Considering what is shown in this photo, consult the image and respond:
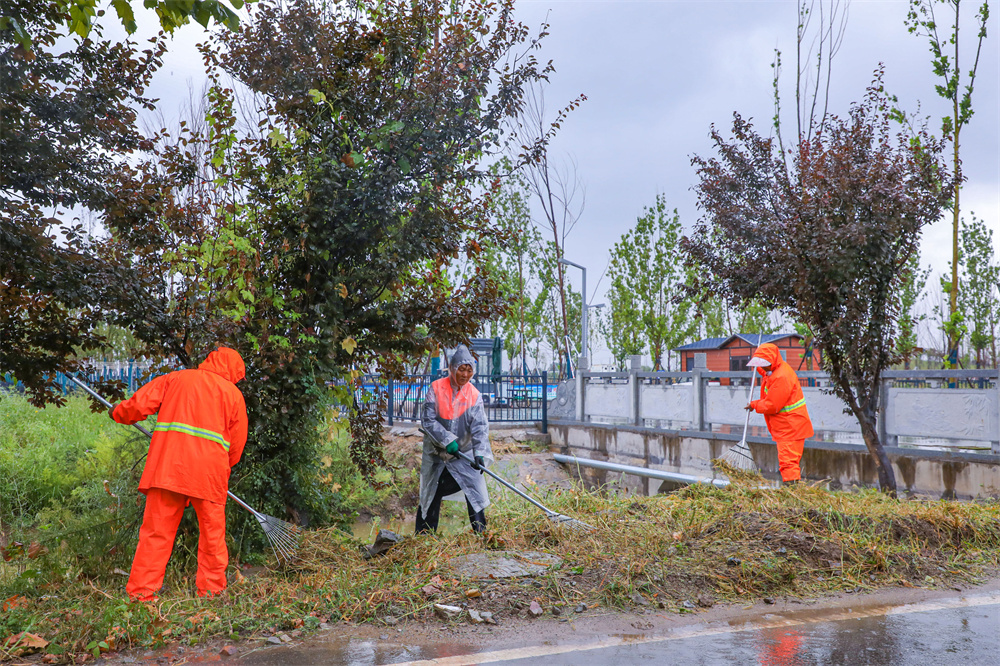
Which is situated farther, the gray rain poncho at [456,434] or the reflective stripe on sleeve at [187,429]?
the gray rain poncho at [456,434]

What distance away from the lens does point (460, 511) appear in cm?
1060

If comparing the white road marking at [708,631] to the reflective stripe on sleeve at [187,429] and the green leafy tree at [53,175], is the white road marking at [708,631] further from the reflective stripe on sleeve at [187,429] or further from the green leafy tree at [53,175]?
the green leafy tree at [53,175]

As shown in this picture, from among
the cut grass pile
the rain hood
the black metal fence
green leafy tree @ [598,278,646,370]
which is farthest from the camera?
green leafy tree @ [598,278,646,370]

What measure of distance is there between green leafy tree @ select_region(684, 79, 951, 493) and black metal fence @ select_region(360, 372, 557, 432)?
8.30 m

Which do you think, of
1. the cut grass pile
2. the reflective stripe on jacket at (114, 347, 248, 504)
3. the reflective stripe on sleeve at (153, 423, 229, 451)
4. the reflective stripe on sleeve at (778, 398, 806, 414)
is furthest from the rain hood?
the reflective stripe on sleeve at (778, 398, 806, 414)

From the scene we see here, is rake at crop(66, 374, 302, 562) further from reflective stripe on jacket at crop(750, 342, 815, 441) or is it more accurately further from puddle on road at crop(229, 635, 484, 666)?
reflective stripe on jacket at crop(750, 342, 815, 441)

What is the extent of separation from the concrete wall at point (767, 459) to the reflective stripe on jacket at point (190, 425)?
456cm

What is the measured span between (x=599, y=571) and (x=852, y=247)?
5.07 metres

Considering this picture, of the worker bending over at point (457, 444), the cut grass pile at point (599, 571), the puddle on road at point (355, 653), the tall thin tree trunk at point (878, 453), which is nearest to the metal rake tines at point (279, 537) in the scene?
the cut grass pile at point (599, 571)

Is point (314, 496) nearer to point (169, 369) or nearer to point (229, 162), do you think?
point (169, 369)

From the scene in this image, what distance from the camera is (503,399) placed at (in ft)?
59.3

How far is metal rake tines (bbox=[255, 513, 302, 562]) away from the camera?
5367mm

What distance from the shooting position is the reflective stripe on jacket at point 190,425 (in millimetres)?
4684

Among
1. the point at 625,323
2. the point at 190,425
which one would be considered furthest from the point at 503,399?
the point at 190,425
